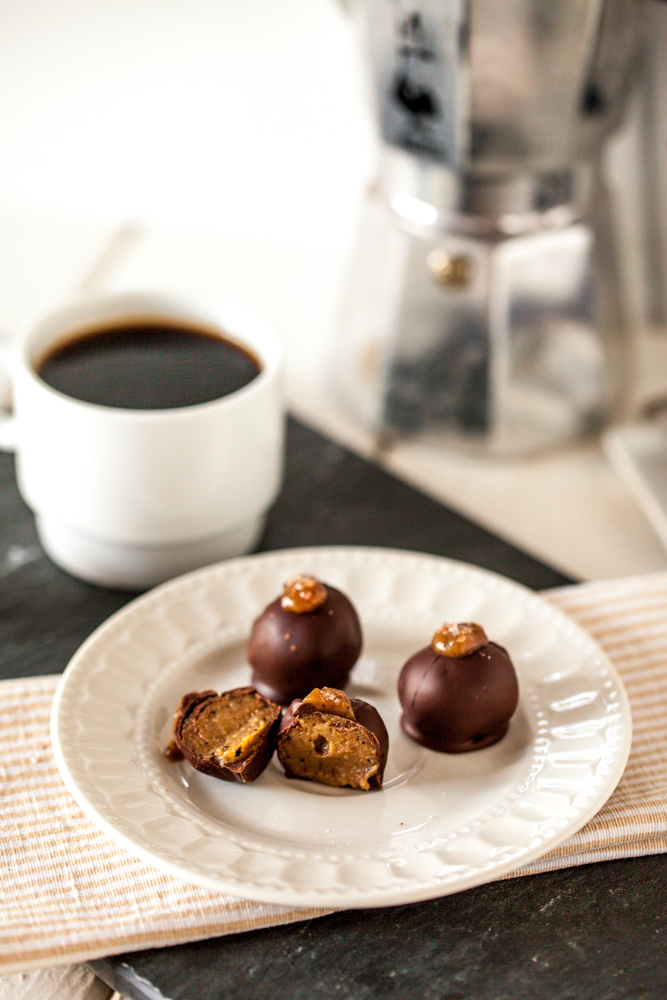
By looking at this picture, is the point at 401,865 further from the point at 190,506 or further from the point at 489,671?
the point at 190,506

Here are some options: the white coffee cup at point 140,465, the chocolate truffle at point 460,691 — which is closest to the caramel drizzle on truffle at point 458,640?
the chocolate truffle at point 460,691

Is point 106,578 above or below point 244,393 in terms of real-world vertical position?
below

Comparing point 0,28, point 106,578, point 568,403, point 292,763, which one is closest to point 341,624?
point 292,763

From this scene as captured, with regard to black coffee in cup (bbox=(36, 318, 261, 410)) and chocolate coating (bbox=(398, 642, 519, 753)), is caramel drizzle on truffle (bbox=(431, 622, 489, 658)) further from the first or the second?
black coffee in cup (bbox=(36, 318, 261, 410))

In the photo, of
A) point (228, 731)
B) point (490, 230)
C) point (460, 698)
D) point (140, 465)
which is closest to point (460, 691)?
point (460, 698)

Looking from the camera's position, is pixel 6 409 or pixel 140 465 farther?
pixel 6 409

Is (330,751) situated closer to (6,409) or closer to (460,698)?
(460,698)
